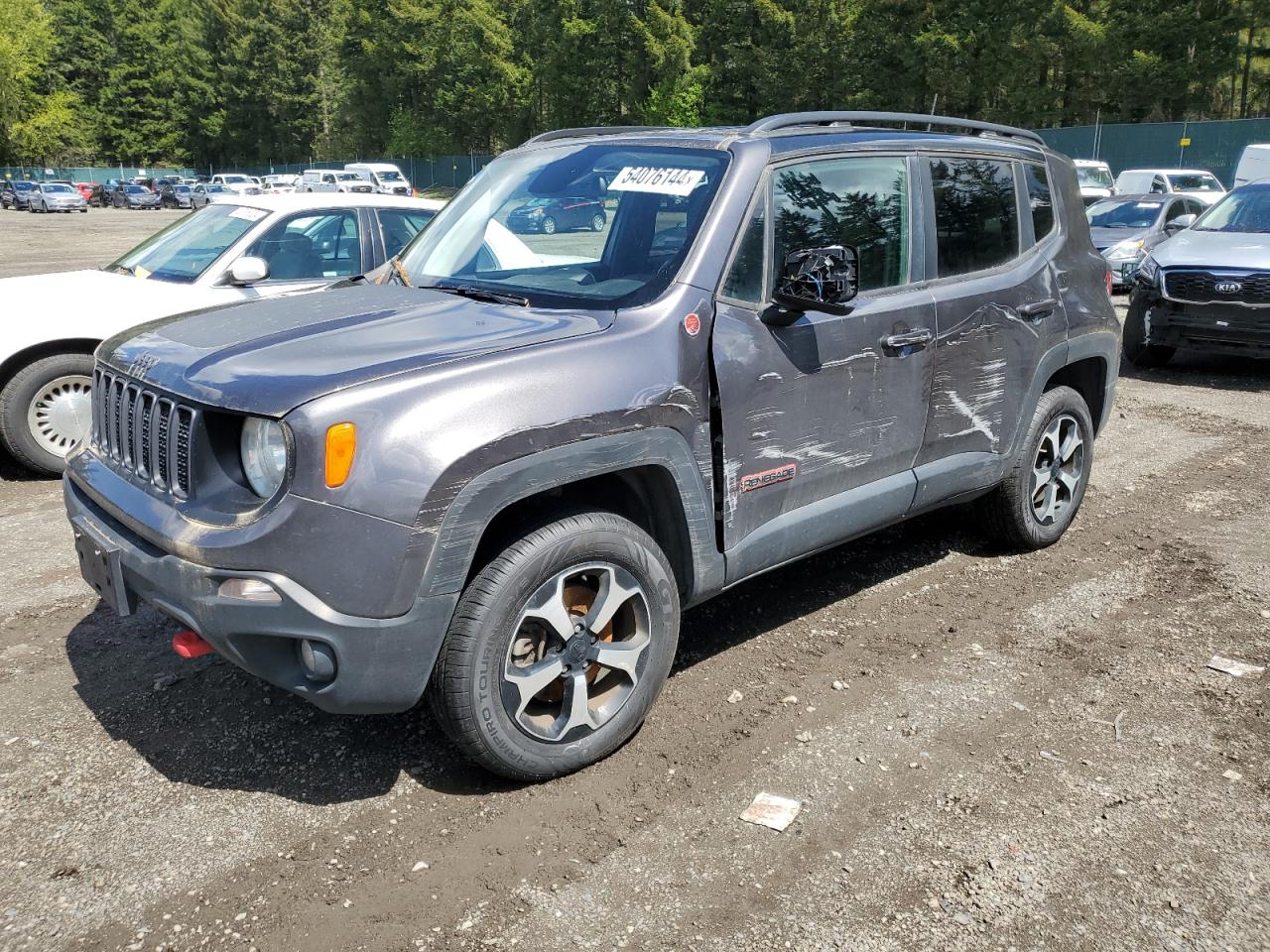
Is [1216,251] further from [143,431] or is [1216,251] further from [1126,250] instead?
[143,431]

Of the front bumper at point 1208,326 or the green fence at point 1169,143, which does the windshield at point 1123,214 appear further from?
the green fence at point 1169,143

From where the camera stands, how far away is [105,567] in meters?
3.14

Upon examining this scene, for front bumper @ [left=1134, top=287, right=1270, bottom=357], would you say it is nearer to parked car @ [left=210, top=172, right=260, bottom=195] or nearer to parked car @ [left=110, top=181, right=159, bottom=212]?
parked car @ [left=210, top=172, right=260, bottom=195]

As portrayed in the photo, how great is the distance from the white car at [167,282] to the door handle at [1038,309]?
142 inches

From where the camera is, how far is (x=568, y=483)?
3137mm

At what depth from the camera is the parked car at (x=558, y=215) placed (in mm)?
4023

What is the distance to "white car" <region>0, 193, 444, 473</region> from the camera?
641 centimetres

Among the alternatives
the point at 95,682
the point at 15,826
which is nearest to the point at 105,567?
the point at 15,826

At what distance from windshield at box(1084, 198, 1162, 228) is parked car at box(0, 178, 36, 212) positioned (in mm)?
53559

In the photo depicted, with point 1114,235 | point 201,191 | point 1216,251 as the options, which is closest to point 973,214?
point 1216,251

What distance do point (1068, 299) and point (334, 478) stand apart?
3742 mm

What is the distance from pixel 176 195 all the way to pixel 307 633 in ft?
213

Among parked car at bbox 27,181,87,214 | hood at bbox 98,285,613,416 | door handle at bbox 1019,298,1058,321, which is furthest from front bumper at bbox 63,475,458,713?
parked car at bbox 27,181,87,214

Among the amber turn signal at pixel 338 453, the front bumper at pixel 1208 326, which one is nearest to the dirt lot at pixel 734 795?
the amber turn signal at pixel 338 453
